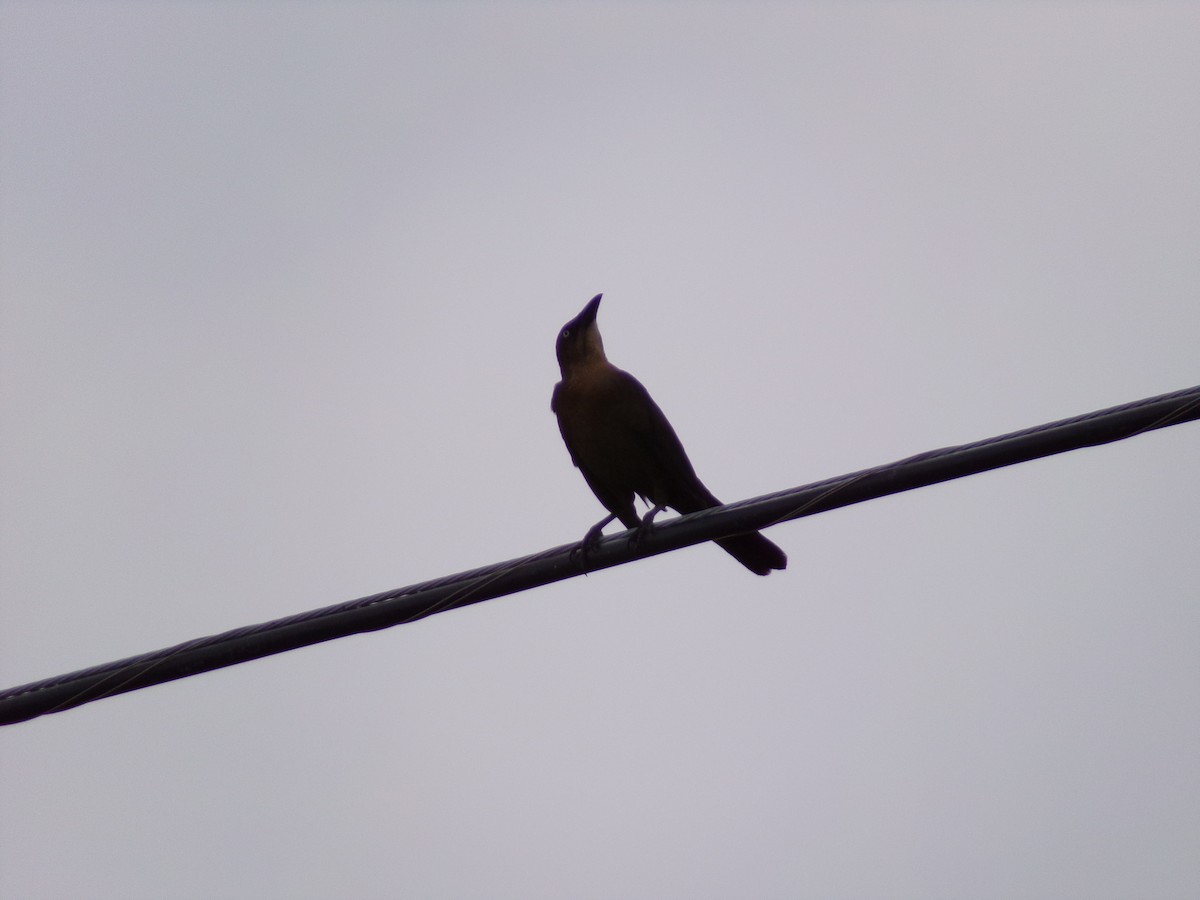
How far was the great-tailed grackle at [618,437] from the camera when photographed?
6.99 m

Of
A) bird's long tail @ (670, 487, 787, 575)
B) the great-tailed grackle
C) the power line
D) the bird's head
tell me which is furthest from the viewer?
the bird's head

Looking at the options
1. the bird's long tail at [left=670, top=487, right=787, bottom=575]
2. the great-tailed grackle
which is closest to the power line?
the bird's long tail at [left=670, top=487, right=787, bottom=575]

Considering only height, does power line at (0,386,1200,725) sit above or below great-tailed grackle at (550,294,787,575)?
below

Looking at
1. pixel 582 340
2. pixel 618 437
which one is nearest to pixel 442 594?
pixel 618 437

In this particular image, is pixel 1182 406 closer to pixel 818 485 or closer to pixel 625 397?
pixel 818 485

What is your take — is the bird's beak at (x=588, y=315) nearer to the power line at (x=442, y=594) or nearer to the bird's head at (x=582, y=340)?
the bird's head at (x=582, y=340)

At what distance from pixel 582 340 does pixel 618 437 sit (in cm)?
77

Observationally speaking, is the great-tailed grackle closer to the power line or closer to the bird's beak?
the bird's beak

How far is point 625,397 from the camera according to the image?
281 inches

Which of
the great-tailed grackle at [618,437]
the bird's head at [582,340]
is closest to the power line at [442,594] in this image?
the great-tailed grackle at [618,437]

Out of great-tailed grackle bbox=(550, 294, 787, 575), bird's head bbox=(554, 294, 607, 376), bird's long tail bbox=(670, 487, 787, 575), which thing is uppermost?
bird's head bbox=(554, 294, 607, 376)

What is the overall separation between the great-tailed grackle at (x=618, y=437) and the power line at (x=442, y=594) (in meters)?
2.17

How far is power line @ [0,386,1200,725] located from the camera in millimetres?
4125

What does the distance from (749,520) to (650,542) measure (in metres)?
0.48
